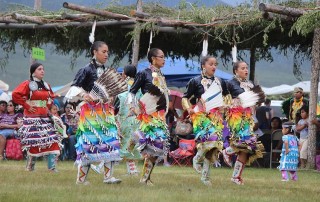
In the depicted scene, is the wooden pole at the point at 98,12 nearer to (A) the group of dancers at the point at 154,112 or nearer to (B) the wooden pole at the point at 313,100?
(B) the wooden pole at the point at 313,100

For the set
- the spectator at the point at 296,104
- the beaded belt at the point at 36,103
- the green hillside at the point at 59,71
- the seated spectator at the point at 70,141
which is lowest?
the green hillside at the point at 59,71

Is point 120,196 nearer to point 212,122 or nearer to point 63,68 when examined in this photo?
point 212,122

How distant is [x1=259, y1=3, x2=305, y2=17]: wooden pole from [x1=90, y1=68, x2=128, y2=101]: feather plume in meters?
5.00

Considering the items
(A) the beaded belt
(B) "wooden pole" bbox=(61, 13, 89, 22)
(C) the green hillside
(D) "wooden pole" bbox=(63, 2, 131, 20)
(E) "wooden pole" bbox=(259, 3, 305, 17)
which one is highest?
(E) "wooden pole" bbox=(259, 3, 305, 17)

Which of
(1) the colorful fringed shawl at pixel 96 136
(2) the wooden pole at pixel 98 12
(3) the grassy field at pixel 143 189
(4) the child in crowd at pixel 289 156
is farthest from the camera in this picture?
(2) the wooden pole at pixel 98 12

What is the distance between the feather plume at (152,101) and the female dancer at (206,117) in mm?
388

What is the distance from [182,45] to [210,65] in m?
9.31

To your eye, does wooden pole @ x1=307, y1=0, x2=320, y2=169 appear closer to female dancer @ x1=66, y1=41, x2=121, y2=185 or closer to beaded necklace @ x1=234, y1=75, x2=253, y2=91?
beaded necklace @ x1=234, y1=75, x2=253, y2=91

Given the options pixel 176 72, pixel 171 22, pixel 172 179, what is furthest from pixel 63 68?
pixel 172 179

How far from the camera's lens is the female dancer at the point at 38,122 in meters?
14.1

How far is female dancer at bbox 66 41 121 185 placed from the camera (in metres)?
11.1

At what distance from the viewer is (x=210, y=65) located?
39.4ft

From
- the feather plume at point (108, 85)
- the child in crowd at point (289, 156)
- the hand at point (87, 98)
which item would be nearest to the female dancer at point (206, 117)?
the feather plume at point (108, 85)

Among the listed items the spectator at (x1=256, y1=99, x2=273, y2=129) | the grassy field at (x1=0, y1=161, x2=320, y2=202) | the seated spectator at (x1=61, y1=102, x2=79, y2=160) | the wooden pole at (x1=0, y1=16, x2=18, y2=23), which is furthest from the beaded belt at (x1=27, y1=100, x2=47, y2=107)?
the spectator at (x1=256, y1=99, x2=273, y2=129)
